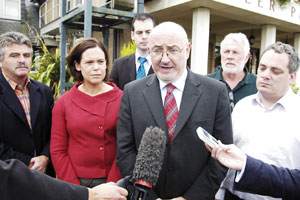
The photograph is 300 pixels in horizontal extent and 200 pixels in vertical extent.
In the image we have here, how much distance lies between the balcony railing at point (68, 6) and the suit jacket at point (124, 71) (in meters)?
5.04

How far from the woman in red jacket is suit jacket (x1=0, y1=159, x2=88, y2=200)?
71cm

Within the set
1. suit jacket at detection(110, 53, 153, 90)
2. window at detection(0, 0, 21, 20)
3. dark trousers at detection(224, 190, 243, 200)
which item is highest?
window at detection(0, 0, 21, 20)

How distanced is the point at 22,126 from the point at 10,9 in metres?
19.5

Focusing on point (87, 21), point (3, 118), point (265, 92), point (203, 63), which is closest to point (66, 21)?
point (87, 21)

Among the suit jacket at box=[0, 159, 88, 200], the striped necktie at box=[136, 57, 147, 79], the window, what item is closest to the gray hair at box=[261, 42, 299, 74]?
the striped necktie at box=[136, 57, 147, 79]

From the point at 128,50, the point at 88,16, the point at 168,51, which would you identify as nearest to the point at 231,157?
the point at 168,51

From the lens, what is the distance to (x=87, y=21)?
19.4 feet

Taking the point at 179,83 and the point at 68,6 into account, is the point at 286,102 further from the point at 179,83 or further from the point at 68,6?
the point at 68,6

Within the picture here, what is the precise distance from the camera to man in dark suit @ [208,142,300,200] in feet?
5.14

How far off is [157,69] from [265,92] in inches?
35.6

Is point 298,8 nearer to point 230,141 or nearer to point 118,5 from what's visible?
point 118,5

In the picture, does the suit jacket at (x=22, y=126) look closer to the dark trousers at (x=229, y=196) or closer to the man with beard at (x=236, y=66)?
the dark trousers at (x=229, y=196)

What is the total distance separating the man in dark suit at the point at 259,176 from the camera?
1565 mm

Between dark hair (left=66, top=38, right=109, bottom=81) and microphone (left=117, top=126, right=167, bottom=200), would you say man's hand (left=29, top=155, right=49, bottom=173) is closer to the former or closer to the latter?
dark hair (left=66, top=38, right=109, bottom=81)
